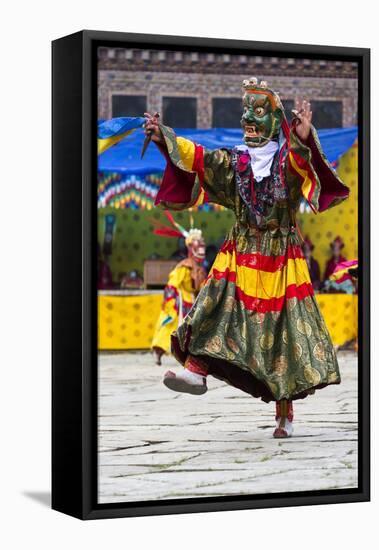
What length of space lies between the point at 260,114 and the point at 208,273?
0.93 m

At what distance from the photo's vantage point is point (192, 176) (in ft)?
33.2

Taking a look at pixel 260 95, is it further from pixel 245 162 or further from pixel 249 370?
pixel 249 370

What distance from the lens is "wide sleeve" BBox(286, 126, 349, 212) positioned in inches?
400

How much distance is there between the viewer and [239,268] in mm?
10203

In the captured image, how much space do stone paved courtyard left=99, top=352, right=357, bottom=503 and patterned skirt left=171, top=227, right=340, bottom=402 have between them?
0.11m

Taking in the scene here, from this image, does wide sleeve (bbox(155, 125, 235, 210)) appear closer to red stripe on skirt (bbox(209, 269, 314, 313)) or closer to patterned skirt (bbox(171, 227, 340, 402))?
patterned skirt (bbox(171, 227, 340, 402))

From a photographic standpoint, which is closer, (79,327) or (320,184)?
(79,327)

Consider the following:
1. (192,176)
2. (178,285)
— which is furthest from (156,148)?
(178,285)

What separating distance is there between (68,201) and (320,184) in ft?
4.78

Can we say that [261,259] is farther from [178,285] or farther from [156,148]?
[156,148]

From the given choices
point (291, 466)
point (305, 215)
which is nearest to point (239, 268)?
point (305, 215)

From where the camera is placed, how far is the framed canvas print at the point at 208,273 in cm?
966

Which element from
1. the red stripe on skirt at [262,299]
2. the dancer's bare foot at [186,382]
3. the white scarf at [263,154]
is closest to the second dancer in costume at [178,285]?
the dancer's bare foot at [186,382]

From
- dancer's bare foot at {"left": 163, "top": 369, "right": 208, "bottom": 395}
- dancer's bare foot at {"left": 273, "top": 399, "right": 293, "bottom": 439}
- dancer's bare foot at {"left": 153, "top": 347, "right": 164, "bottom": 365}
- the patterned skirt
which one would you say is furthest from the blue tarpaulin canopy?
dancer's bare foot at {"left": 273, "top": 399, "right": 293, "bottom": 439}
